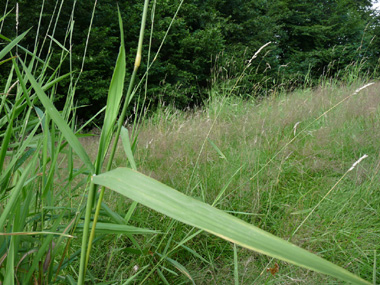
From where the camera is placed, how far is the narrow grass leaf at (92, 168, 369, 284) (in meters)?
0.19

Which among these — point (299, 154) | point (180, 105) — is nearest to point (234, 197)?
point (299, 154)

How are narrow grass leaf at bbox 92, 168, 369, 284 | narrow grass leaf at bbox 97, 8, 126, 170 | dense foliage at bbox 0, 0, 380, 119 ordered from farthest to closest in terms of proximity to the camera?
dense foliage at bbox 0, 0, 380, 119, narrow grass leaf at bbox 97, 8, 126, 170, narrow grass leaf at bbox 92, 168, 369, 284

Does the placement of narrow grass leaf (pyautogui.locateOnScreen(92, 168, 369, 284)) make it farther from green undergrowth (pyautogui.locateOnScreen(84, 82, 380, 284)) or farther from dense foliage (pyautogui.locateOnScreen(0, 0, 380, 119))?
dense foliage (pyautogui.locateOnScreen(0, 0, 380, 119))

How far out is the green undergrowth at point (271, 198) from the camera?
3.40 feet

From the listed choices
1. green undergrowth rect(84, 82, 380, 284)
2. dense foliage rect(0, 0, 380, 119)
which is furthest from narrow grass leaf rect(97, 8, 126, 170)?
dense foliage rect(0, 0, 380, 119)

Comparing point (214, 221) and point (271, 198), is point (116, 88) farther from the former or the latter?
point (271, 198)

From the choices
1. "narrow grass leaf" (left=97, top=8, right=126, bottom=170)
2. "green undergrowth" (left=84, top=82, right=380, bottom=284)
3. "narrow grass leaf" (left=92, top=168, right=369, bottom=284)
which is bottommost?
"green undergrowth" (left=84, top=82, right=380, bottom=284)

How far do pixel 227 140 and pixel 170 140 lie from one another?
0.45 meters

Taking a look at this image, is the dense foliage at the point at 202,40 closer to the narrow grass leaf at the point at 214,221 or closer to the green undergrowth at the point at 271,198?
the green undergrowth at the point at 271,198

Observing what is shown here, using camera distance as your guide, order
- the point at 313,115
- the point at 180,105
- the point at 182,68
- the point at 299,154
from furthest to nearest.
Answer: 1. the point at 182,68
2. the point at 180,105
3. the point at 313,115
4. the point at 299,154

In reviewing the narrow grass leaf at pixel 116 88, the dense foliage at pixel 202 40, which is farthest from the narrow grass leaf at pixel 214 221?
the dense foliage at pixel 202 40

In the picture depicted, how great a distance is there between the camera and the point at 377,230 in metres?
1.21

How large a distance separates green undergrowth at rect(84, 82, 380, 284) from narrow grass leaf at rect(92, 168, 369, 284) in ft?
1.66

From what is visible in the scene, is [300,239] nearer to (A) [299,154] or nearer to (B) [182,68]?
(A) [299,154]
